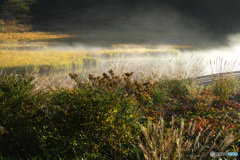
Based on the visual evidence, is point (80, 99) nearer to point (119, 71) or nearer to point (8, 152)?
point (8, 152)

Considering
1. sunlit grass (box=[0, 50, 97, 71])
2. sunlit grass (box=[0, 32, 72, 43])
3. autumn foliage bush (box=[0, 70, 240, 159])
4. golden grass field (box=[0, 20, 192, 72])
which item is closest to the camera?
autumn foliage bush (box=[0, 70, 240, 159])

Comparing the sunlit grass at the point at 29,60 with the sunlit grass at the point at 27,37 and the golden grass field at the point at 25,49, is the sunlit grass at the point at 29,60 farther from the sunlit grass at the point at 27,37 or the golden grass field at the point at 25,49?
the sunlit grass at the point at 27,37

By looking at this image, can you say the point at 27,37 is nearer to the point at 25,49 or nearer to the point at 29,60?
the point at 25,49

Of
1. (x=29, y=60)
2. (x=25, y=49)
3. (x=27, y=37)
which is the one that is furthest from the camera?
(x=25, y=49)

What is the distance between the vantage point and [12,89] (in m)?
4.93

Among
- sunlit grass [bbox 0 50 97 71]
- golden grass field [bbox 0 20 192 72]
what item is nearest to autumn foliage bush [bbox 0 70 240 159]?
sunlit grass [bbox 0 50 97 71]

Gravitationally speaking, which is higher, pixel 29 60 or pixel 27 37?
pixel 27 37

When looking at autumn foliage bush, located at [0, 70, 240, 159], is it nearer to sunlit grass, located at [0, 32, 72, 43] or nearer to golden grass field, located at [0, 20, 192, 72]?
golden grass field, located at [0, 20, 192, 72]

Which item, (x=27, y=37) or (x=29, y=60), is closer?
(x=27, y=37)

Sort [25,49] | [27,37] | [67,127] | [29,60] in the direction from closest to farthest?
1. [67,127]
2. [27,37]
3. [29,60]
4. [25,49]

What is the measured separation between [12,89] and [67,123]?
1669 millimetres

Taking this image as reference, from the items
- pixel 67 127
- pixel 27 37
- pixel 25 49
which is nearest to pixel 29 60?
pixel 25 49

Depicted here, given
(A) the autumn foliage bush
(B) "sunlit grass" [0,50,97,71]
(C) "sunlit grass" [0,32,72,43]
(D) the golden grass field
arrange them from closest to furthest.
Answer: (A) the autumn foliage bush < (B) "sunlit grass" [0,50,97,71] < (D) the golden grass field < (C) "sunlit grass" [0,32,72,43]

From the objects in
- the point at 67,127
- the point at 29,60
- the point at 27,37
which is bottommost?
the point at 67,127
